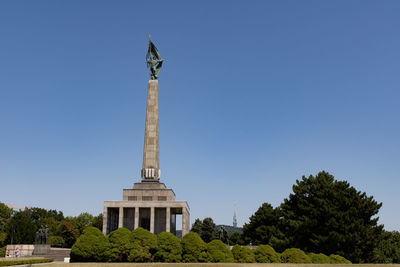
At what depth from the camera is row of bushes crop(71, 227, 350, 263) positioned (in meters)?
25.0

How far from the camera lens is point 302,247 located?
3891cm

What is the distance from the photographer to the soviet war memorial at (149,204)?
162 feet

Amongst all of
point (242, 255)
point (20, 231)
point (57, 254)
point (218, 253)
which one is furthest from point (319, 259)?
point (20, 231)

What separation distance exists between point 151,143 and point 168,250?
28667 millimetres

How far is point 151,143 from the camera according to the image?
52969 millimetres

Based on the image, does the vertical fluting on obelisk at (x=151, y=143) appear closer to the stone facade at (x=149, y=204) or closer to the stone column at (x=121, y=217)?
the stone facade at (x=149, y=204)

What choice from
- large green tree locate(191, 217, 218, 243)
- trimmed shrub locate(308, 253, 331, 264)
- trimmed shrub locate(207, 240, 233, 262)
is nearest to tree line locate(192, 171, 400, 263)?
trimmed shrub locate(308, 253, 331, 264)

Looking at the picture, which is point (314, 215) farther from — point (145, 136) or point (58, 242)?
point (58, 242)

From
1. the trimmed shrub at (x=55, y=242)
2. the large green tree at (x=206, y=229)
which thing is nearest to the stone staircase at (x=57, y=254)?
the trimmed shrub at (x=55, y=242)

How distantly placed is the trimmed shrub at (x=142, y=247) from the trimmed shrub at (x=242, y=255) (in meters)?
5.76

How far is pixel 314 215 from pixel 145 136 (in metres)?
26.5

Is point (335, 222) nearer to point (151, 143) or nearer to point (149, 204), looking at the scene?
point (149, 204)

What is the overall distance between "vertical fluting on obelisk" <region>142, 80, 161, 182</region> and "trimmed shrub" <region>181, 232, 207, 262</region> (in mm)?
26188

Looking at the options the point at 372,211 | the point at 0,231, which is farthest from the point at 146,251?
the point at 0,231
